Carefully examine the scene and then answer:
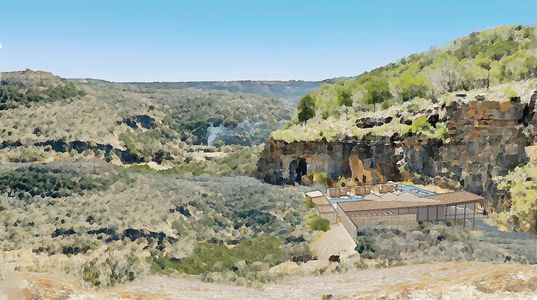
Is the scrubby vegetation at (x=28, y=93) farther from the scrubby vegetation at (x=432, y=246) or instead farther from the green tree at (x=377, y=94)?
the scrubby vegetation at (x=432, y=246)

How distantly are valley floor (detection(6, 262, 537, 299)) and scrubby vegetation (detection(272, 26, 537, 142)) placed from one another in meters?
17.5

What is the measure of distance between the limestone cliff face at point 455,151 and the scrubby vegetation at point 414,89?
2.11 ft

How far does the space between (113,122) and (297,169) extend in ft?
127

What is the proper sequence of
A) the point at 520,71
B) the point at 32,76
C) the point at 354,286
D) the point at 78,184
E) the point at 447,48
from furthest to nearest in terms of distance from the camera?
the point at 32,76, the point at 447,48, the point at 78,184, the point at 520,71, the point at 354,286

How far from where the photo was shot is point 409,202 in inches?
774

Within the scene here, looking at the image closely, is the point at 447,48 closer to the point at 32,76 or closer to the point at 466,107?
the point at 466,107

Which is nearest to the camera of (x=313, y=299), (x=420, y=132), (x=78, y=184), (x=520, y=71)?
(x=313, y=299)

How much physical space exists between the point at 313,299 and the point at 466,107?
19.9 m

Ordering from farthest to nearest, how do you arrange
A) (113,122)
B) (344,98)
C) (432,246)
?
(113,122)
(344,98)
(432,246)

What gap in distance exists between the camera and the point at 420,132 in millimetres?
27219

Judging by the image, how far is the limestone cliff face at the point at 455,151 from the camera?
22.8 m

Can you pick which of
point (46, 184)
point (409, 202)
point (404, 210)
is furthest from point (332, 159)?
point (46, 184)

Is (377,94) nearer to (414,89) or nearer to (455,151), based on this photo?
(414,89)

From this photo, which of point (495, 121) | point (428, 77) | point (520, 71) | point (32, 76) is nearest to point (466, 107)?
point (495, 121)
